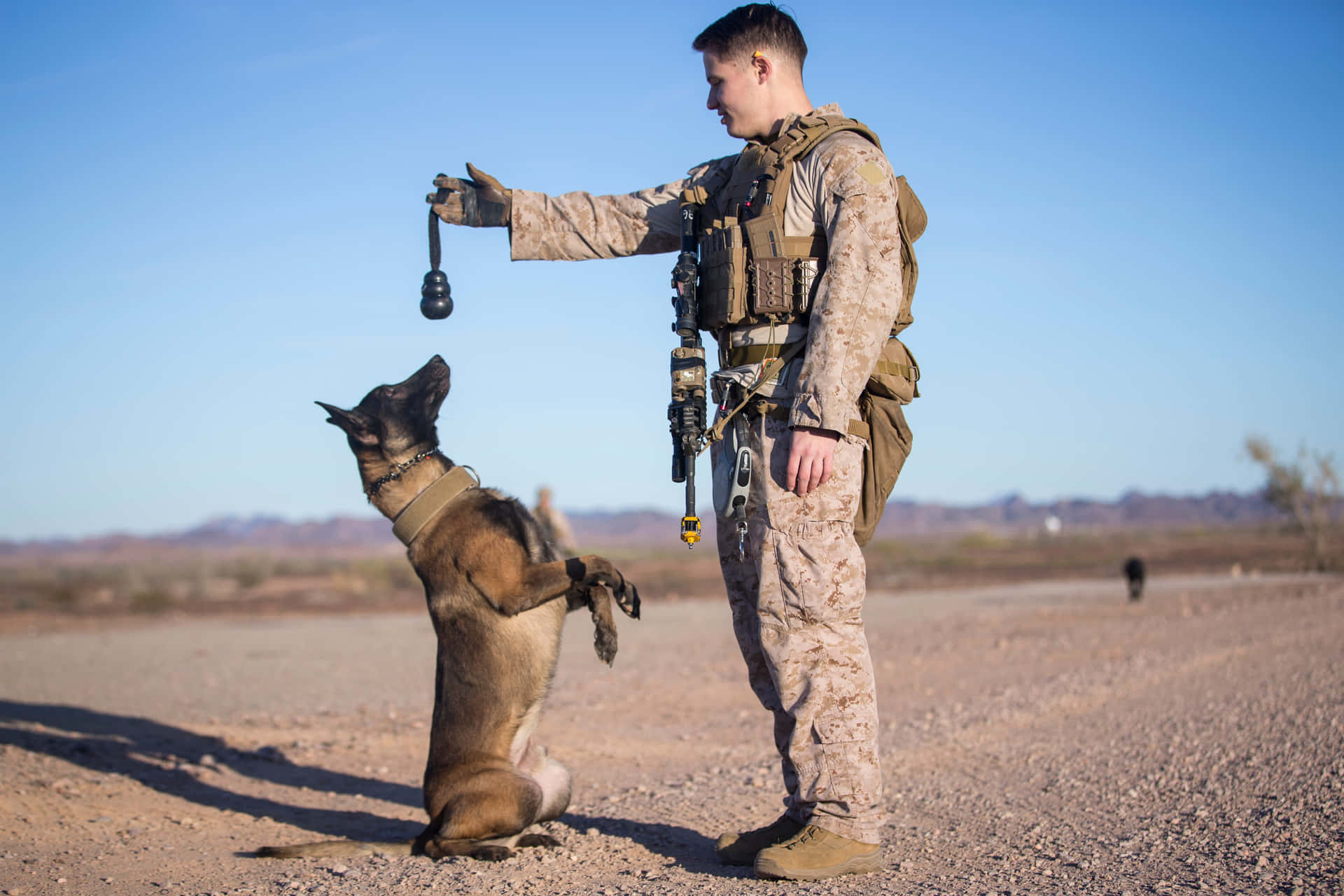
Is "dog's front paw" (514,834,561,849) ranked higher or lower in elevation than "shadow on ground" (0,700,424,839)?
higher

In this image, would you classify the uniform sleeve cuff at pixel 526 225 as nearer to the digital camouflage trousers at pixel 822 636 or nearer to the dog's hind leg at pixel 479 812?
the digital camouflage trousers at pixel 822 636

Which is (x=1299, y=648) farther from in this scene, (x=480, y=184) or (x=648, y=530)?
(x=648, y=530)

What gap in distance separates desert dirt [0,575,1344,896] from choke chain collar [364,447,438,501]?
1556 millimetres

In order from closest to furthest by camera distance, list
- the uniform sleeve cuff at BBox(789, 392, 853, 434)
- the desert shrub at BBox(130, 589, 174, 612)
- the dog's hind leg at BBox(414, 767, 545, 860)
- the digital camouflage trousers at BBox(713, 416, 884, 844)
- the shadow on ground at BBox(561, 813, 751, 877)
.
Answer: the uniform sleeve cuff at BBox(789, 392, 853, 434)
the digital camouflage trousers at BBox(713, 416, 884, 844)
the shadow on ground at BBox(561, 813, 751, 877)
the dog's hind leg at BBox(414, 767, 545, 860)
the desert shrub at BBox(130, 589, 174, 612)

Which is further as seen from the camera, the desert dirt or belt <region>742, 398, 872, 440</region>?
the desert dirt

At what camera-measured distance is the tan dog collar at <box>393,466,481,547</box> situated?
4309 mm

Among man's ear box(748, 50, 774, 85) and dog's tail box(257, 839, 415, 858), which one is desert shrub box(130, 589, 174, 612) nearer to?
dog's tail box(257, 839, 415, 858)

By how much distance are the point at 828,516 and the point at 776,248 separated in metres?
0.93

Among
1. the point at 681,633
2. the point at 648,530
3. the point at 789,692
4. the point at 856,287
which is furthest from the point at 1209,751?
the point at 648,530

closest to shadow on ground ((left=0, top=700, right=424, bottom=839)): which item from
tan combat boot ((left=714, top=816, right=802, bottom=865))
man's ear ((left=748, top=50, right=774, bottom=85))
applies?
tan combat boot ((left=714, top=816, right=802, bottom=865))

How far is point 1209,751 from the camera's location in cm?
521

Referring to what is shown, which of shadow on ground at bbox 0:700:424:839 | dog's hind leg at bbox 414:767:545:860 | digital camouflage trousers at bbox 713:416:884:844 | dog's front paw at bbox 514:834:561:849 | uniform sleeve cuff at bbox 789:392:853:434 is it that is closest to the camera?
uniform sleeve cuff at bbox 789:392:853:434

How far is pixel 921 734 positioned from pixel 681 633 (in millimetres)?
8590

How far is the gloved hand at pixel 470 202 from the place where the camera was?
413 cm
